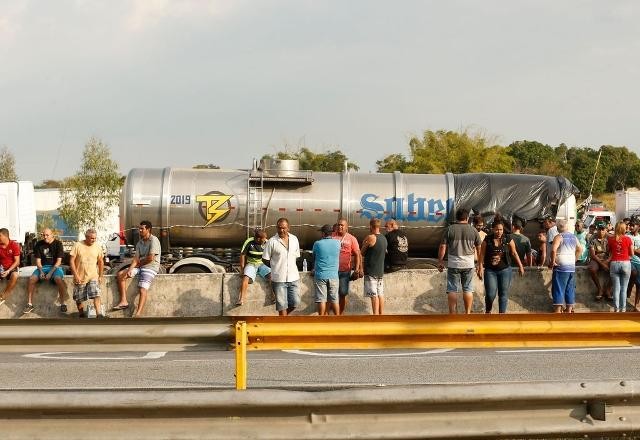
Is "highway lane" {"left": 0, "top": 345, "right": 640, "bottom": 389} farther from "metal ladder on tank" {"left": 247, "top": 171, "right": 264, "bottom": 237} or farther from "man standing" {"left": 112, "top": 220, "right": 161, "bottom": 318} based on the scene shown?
"metal ladder on tank" {"left": 247, "top": 171, "right": 264, "bottom": 237}

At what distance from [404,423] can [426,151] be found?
60.7m

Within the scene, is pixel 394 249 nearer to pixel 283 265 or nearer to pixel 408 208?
pixel 283 265

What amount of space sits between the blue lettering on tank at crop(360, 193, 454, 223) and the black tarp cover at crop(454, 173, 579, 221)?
15.6 inches

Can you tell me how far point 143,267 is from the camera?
15.6 metres

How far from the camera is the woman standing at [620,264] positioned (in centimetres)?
1577

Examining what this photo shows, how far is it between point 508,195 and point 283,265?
8082mm

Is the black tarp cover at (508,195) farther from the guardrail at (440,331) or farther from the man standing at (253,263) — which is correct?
the guardrail at (440,331)

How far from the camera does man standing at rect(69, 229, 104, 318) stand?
1518 centimetres

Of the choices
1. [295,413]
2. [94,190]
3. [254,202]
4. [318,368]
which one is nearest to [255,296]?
[254,202]

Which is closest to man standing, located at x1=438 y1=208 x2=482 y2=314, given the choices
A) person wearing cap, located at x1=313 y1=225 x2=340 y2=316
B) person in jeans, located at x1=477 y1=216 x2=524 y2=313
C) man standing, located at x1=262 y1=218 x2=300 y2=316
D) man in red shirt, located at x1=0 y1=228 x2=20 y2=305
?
person in jeans, located at x1=477 y1=216 x2=524 y2=313

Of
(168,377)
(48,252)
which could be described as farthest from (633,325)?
(48,252)

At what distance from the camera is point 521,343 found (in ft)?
21.7

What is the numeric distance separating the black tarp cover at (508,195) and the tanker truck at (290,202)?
0.02m

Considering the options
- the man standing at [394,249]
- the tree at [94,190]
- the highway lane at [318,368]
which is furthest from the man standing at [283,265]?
the tree at [94,190]
